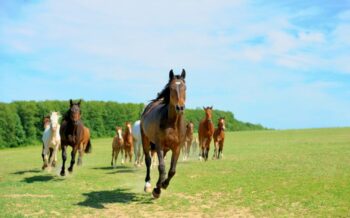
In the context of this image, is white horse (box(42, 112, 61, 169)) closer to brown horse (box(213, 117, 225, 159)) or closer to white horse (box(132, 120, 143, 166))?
white horse (box(132, 120, 143, 166))

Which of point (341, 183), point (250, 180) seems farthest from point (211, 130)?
point (341, 183)

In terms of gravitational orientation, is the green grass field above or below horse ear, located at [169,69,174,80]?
below

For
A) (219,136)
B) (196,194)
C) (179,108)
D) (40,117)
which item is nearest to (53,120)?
(196,194)

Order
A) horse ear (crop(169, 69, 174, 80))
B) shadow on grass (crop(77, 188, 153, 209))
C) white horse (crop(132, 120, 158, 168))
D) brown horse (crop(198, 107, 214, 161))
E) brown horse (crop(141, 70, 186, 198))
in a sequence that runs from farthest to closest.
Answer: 1. brown horse (crop(198, 107, 214, 161))
2. white horse (crop(132, 120, 158, 168))
3. shadow on grass (crop(77, 188, 153, 209))
4. horse ear (crop(169, 69, 174, 80))
5. brown horse (crop(141, 70, 186, 198))

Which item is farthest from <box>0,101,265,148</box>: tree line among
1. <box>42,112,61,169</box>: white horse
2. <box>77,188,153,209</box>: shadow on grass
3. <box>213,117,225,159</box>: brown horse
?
<box>77,188,153,209</box>: shadow on grass

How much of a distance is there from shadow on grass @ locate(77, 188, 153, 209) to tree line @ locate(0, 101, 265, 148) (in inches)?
1127

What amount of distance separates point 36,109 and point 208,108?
2641 centimetres

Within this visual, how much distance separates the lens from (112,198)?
11211 mm

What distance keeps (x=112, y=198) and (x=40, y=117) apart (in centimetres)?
3371

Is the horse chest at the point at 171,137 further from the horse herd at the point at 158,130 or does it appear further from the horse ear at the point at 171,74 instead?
the horse ear at the point at 171,74

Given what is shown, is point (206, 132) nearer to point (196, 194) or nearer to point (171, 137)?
point (196, 194)

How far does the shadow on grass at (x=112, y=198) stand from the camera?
10578mm

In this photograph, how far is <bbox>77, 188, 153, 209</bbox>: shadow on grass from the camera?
1058 cm

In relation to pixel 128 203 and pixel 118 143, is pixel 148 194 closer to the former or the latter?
pixel 128 203
